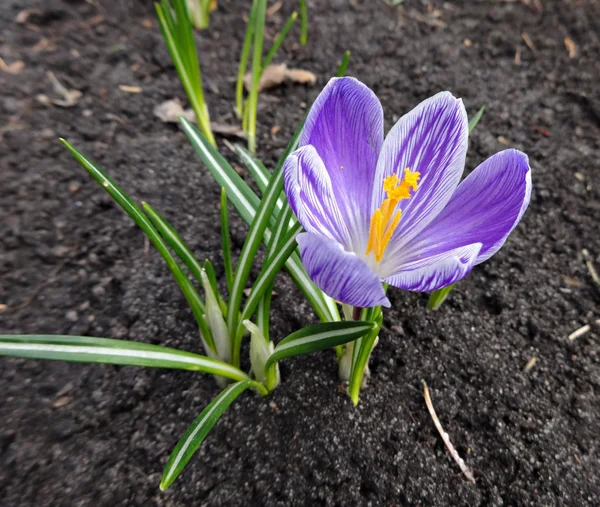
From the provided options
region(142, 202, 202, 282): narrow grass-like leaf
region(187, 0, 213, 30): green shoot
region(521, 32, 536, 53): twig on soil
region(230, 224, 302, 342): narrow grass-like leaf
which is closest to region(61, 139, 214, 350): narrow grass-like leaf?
region(142, 202, 202, 282): narrow grass-like leaf

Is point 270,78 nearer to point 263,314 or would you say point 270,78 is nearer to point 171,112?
point 171,112

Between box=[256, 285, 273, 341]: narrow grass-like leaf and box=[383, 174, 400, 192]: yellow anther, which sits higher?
box=[383, 174, 400, 192]: yellow anther

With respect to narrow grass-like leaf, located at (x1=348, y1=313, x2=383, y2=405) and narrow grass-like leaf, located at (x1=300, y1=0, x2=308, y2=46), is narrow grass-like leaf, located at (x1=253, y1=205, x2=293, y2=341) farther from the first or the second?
narrow grass-like leaf, located at (x1=300, y1=0, x2=308, y2=46)

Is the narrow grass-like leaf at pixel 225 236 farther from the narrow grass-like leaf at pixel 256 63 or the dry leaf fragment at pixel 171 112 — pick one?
the dry leaf fragment at pixel 171 112

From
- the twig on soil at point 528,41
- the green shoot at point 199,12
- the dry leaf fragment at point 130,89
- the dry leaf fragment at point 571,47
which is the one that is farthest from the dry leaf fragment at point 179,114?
the dry leaf fragment at point 571,47

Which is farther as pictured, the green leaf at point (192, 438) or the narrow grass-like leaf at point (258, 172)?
the narrow grass-like leaf at point (258, 172)

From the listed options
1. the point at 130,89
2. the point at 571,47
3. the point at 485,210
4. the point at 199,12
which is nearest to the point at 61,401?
the point at 485,210
